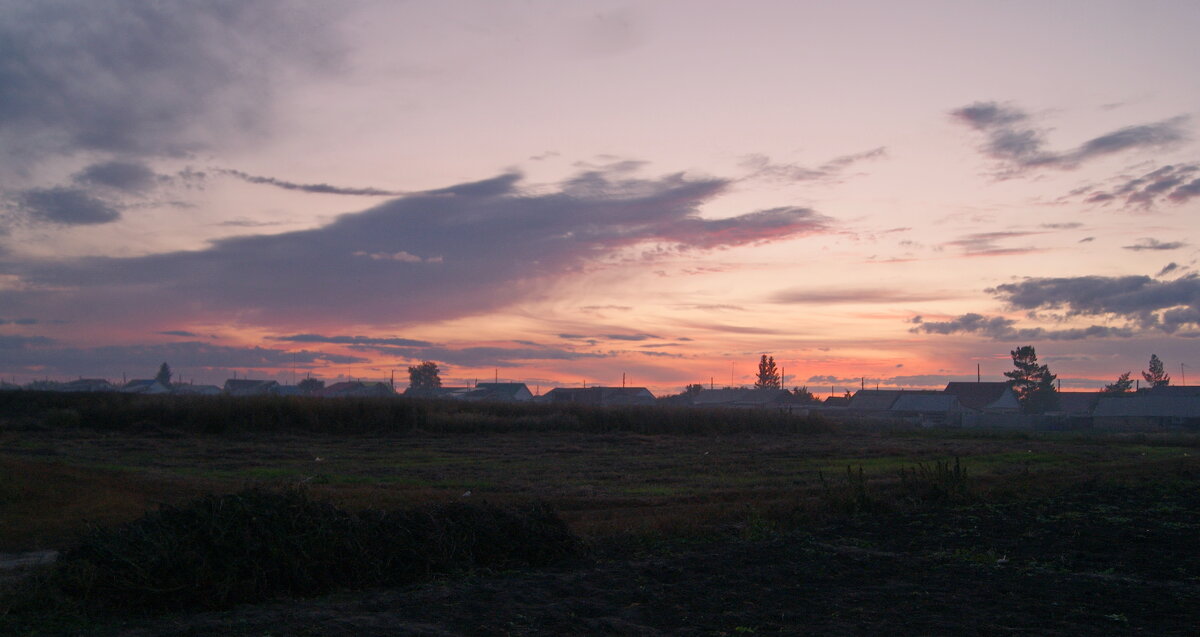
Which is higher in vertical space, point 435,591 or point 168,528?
point 168,528

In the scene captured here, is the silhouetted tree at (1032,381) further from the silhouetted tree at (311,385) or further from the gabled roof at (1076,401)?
the silhouetted tree at (311,385)

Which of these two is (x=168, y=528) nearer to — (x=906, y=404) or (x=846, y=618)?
(x=846, y=618)

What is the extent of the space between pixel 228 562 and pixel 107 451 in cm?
2277

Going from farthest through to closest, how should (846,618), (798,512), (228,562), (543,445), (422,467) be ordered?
(543,445), (422,467), (798,512), (228,562), (846,618)

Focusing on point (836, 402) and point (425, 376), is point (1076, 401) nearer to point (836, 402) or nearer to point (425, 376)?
point (836, 402)

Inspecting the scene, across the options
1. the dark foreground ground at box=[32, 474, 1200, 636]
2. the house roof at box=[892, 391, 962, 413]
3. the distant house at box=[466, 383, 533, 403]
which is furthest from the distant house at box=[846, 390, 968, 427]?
the dark foreground ground at box=[32, 474, 1200, 636]

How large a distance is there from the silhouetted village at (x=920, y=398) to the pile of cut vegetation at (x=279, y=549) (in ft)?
148

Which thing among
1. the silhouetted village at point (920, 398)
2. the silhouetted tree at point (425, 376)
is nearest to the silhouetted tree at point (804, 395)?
the silhouetted village at point (920, 398)

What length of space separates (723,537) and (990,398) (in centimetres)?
7704

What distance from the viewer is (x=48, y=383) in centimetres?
9938

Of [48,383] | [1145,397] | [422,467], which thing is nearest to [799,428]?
[422,467]

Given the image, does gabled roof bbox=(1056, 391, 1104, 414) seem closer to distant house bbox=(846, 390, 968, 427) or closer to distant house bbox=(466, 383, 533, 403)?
distant house bbox=(846, 390, 968, 427)

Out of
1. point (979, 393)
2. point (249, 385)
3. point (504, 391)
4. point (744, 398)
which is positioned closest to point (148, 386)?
point (249, 385)

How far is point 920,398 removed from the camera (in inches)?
3017
